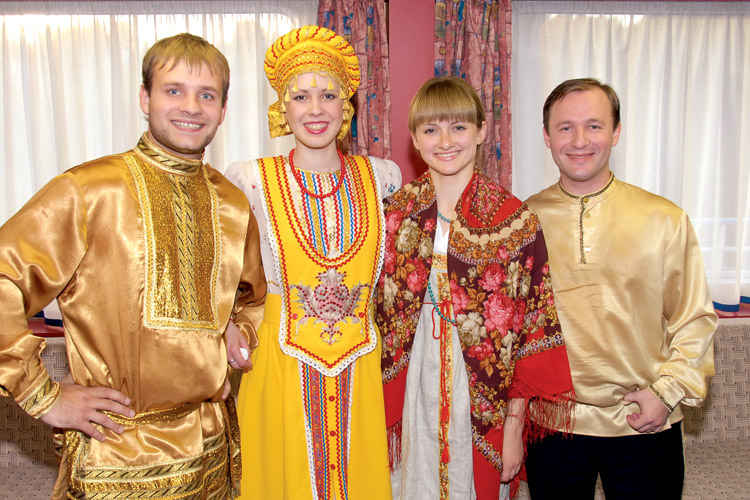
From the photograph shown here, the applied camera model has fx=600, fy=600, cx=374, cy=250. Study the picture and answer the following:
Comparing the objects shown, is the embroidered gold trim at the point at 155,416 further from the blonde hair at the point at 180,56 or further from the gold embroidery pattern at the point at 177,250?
the blonde hair at the point at 180,56

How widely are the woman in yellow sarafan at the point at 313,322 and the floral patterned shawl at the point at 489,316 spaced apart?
0.29 feet

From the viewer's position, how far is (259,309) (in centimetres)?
183

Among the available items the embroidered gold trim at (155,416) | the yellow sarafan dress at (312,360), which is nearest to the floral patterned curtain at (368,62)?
the yellow sarafan dress at (312,360)

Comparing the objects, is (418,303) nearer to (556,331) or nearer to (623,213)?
(556,331)

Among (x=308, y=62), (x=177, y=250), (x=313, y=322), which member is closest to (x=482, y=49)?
(x=308, y=62)

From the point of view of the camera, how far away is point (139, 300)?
1385mm

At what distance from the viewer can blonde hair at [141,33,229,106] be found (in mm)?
1468

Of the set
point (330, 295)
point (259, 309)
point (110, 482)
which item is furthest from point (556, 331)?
point (110, 482)

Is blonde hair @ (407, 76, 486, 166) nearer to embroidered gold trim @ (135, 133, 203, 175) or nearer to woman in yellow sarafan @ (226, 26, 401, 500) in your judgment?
woman in yellow sarafan @ (226, 26, 401, 500)

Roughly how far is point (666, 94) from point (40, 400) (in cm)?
400

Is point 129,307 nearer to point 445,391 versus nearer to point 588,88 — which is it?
point 445,391

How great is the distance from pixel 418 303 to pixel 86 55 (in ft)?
10.0

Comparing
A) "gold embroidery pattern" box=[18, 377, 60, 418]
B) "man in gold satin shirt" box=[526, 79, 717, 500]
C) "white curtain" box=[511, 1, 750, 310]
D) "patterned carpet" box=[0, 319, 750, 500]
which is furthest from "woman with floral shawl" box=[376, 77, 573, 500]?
"white curtain" box=[511, 1, 750, 310]

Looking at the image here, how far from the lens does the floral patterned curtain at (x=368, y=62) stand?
11.8 feet
